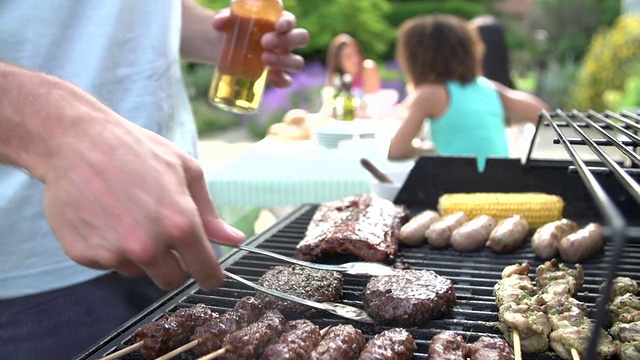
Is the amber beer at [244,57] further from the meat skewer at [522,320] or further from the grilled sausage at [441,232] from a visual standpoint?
the meat skewer at [522,320]

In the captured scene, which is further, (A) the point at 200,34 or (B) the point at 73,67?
(A) the point at 200,34

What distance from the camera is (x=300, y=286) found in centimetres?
241

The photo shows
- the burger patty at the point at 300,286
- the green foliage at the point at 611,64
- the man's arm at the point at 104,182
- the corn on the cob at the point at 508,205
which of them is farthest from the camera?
the green foliage at the point at 611,64

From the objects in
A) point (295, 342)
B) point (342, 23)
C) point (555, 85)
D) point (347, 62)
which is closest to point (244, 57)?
point (295, 342)

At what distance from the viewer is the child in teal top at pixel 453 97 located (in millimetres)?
6219

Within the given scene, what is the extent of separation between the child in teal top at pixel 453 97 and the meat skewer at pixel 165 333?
13.1 ft

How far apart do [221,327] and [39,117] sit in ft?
3.45

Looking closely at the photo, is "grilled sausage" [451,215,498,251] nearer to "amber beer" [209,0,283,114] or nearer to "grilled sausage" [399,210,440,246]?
"grilled sausage" [399,210,440,246]

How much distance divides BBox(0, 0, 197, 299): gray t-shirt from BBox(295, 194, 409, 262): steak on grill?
0.90m

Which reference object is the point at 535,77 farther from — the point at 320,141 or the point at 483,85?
the point at 320,141

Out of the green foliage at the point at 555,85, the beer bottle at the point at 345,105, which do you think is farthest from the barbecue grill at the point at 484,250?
the green foliage at the point at 555,85

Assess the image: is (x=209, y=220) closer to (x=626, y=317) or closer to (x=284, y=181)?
(x=626, y=317)

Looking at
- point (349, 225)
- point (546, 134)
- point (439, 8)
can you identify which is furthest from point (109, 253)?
point (439, 8)

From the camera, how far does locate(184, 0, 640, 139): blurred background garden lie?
43.3 ft
